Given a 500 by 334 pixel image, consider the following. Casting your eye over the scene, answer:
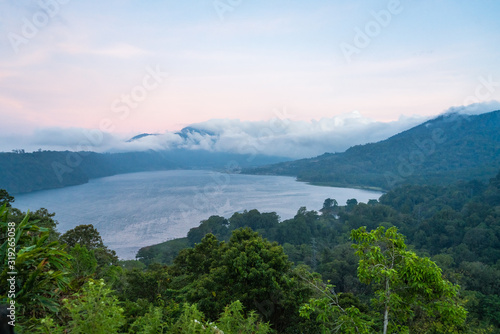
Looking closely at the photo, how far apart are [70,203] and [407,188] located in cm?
8863

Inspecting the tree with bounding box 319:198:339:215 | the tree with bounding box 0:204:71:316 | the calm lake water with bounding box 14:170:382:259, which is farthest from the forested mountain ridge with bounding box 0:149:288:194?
the tree with bounding box 0:204:71:316

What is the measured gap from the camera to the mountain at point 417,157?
117m

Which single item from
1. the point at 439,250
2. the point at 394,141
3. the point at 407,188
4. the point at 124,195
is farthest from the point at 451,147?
the point at 124,195

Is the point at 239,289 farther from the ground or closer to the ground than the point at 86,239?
farther from the ground

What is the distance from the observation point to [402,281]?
4402 millimetres

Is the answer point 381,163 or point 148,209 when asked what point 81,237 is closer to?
point 148,209

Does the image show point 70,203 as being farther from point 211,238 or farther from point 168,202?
point 211,238

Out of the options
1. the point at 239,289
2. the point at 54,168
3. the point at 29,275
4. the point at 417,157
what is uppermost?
the point at 54,168

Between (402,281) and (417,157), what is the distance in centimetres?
15560

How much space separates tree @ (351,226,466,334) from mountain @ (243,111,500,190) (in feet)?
359

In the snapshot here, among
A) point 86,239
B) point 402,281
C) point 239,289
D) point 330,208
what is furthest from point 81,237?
point 330,208

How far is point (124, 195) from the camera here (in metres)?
77.9

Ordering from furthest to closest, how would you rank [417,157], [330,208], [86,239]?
1. [417,157]
2. [330,208]
3. [86,239]

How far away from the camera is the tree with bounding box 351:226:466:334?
4.08 metres
